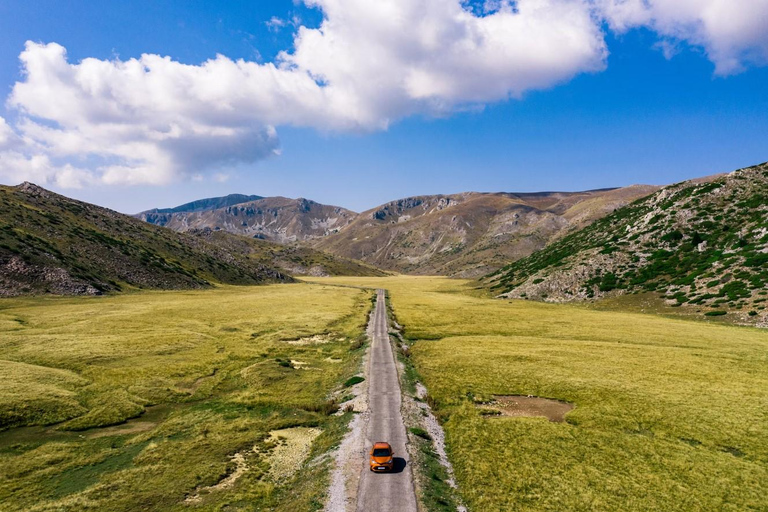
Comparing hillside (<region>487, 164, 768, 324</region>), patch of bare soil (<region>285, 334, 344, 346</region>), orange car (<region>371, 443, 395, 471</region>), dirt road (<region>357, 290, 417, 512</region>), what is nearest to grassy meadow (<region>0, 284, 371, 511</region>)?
patch of bare soil (<region>285, 334, 344, 346</region>)

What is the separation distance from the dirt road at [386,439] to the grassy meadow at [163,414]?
2.74 meters

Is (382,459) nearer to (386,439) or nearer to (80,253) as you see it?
(386,439)

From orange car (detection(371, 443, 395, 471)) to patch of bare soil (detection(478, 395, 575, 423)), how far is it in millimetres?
14849

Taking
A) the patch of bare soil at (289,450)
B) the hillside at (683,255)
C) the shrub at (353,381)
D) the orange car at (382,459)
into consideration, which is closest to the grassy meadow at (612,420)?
the orange car at (382,459)

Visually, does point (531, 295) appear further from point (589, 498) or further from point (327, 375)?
point (589, 498)

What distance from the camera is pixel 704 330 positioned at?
2687 inches

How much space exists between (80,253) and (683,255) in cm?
20115

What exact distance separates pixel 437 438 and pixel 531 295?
4243 inches

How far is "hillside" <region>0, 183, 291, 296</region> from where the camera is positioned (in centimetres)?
10600

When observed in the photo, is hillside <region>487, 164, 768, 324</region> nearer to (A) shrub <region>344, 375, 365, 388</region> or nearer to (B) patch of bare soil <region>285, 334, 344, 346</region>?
(A) shrub <region>344, 375, 365, 388</region>

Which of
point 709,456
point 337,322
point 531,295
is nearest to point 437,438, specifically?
point 709,456

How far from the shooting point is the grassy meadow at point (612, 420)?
21.8 meters

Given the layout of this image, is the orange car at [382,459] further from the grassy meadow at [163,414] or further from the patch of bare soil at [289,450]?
the patch of bare soil at [289,450]

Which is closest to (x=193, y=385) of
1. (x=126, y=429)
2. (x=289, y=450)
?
(x=126, y=429)
